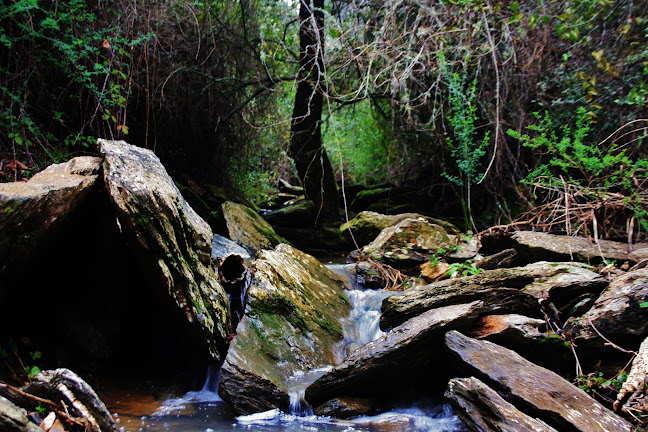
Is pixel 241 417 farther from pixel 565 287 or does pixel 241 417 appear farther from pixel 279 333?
pixel 565 287

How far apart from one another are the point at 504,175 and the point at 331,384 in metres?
4.72

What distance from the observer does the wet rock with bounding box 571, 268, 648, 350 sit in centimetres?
253

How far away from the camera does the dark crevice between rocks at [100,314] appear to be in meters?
2.93

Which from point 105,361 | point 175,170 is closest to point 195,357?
point 105,361

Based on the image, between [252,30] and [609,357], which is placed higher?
[252,30]

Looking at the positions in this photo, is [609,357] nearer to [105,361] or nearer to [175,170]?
[105,361]

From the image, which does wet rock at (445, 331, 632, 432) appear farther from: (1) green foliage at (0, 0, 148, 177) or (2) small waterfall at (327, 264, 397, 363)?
(1) green foliage at (0, 0, 148, 177)

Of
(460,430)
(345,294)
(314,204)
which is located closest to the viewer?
(460,430)

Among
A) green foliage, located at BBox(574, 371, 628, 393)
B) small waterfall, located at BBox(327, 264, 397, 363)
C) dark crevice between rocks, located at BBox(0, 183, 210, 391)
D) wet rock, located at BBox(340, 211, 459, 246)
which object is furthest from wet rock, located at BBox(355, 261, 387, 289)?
green foliage, located at BBox(574, 371, 628, 393)

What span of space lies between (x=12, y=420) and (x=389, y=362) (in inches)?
79.1

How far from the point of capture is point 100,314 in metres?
3.30

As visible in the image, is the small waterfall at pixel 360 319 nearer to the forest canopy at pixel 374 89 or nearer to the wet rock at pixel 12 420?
the forest canopy at pixel 374 89

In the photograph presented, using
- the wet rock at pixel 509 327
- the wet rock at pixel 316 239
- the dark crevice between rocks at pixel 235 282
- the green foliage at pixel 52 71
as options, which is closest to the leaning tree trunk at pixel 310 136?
the wet rock at pixel 316 239

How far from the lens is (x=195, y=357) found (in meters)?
3.33
